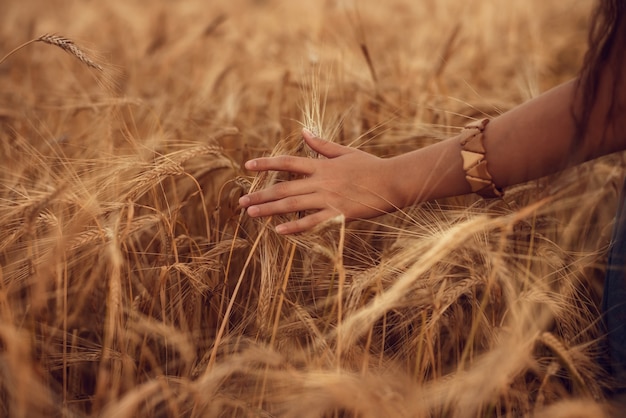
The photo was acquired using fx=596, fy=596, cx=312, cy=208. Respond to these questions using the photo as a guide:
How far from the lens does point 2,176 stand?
1462 millimetres

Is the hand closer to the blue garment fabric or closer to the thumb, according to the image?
the thumb

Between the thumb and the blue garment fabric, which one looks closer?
the blue garment fabric

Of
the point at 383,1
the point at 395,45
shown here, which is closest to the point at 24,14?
the point at 395,45

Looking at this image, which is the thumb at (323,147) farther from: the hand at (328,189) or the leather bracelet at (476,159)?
the leather bracelet at (476,159)

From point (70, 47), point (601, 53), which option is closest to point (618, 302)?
point (601, 53)

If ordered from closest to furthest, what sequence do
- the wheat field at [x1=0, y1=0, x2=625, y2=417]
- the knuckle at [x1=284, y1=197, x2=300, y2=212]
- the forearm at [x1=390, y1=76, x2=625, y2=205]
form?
the wheat field at [x1=0, y1=0, x2=625, y2=417], the forearm at [x1=390, y1=76, x2=625, y2=205], the knuckle at [x1=284, y1=197, x2=300, y2=212]

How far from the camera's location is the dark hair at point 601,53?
2.85ft

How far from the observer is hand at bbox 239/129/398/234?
3.40ft

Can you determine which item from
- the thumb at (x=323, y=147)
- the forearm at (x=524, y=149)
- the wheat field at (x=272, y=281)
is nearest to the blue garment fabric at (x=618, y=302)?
the wheat field at (x=272, y=281)

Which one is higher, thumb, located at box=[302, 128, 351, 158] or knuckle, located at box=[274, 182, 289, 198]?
thumb, located at box=[302, 128, 351, 158]

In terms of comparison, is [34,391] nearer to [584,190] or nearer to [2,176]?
[2,176]

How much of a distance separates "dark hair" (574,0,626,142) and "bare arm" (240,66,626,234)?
3cm

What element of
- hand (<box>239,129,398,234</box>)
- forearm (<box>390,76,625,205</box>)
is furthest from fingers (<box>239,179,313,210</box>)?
forearm (<box>390,76,625,205</box>)

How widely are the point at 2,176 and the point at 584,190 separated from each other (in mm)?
1464
